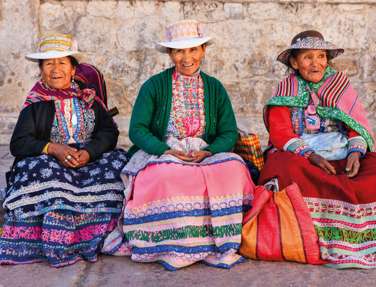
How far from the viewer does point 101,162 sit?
3.79 meters

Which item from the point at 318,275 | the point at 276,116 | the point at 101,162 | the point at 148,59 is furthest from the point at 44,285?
the point at 148,59

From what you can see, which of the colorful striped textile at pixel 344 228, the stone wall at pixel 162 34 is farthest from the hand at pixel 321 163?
the stone wall at pixel 162 34

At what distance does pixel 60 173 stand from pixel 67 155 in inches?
6.7

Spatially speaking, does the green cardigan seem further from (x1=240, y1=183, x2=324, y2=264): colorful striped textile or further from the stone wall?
the stone wall

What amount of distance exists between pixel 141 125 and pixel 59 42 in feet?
2.60

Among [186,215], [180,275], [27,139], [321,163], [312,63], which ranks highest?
[312,63]

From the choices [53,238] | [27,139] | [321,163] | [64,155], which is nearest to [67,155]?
[64,155]

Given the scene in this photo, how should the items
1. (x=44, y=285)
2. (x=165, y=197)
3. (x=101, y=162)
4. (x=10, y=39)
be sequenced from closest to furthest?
1. (x=44, y=285)
2. (x=165, y=197)
3. (x=101, y=162)
4. (x=10, y=39)

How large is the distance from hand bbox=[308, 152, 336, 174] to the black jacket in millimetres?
1383

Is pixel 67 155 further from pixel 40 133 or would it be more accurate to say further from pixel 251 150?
pixel 251 150

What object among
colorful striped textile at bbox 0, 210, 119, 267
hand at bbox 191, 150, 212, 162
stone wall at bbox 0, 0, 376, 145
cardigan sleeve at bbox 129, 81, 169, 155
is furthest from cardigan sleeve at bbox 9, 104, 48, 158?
stone wall at bbox 0, 0, 376, 145

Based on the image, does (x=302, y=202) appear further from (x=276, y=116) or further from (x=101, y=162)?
(x=101, y=162)

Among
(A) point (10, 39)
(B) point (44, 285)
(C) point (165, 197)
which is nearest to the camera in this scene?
(B) point (44, 285)

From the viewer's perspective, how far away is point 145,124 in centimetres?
388
